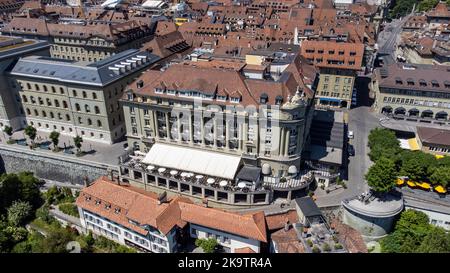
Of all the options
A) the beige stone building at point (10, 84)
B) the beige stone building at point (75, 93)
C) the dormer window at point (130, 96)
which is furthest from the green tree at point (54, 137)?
the dormer window at point (130, 96)

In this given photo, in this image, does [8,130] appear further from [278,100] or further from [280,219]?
[280,219]

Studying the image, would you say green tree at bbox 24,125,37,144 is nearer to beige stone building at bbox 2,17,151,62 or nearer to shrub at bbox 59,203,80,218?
shrub at bbox 59,203,80,218

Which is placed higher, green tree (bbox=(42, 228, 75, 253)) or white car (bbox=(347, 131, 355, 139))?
white car (bbox=(347, 131, 355, 139))

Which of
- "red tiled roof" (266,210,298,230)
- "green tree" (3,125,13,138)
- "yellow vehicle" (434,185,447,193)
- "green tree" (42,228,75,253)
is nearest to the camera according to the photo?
"green tree" (42,228,75,253)

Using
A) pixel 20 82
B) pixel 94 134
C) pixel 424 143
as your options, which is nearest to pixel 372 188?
pixel 424 143

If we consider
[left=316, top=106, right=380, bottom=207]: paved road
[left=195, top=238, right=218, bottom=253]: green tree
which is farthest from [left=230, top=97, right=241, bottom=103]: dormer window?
[left=195, top=238, right=218, bottom=253]: green tree

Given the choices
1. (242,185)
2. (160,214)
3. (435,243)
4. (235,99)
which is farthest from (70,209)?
(435,243)

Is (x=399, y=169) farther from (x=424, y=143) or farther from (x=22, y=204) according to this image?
(x=22, y=204)
